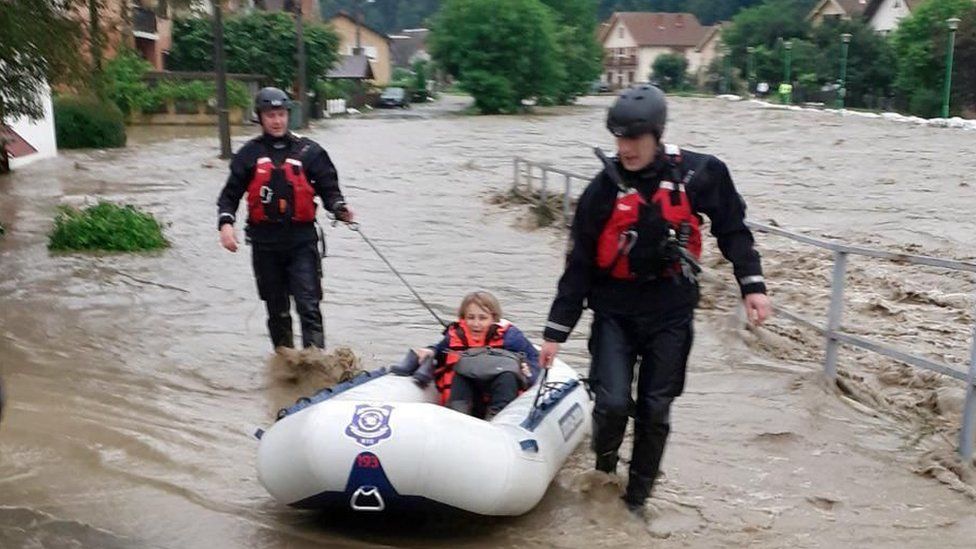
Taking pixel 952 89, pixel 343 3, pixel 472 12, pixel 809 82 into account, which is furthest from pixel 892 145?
pixel 343 3

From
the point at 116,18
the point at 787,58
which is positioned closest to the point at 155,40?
the point at 116,18

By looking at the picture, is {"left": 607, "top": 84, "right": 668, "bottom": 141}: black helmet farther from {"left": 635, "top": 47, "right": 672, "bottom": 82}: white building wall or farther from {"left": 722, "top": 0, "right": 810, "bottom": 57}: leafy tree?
{"left": 635, "top": 47, "right": 672, "bottom": 82}: white building wall

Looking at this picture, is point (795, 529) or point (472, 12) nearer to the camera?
point (795, 529)

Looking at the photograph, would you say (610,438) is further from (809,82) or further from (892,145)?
(809,82)

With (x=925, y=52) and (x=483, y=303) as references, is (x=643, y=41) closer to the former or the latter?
(x=925, y=52)

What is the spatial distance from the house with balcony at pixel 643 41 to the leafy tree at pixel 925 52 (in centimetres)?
5057

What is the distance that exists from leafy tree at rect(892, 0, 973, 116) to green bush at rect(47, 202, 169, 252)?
4796 centimetres

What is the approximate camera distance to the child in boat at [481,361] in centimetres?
573

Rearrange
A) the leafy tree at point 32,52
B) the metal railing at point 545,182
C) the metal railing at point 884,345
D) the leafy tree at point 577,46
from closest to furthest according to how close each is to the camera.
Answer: the metal railing at point 884,345
the leafy tree at point 32,52
the metal railing at point 545,182
the leafy tree at point 577,46

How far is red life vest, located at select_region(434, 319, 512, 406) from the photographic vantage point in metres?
6.04

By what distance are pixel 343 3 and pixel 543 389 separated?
5622 inches

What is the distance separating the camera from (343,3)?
14262 centimetres

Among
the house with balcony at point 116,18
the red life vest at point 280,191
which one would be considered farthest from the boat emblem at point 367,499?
the house with balcony at point 116,18

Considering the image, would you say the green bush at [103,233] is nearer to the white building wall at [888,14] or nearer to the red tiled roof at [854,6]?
the white building wall at [888,14]
